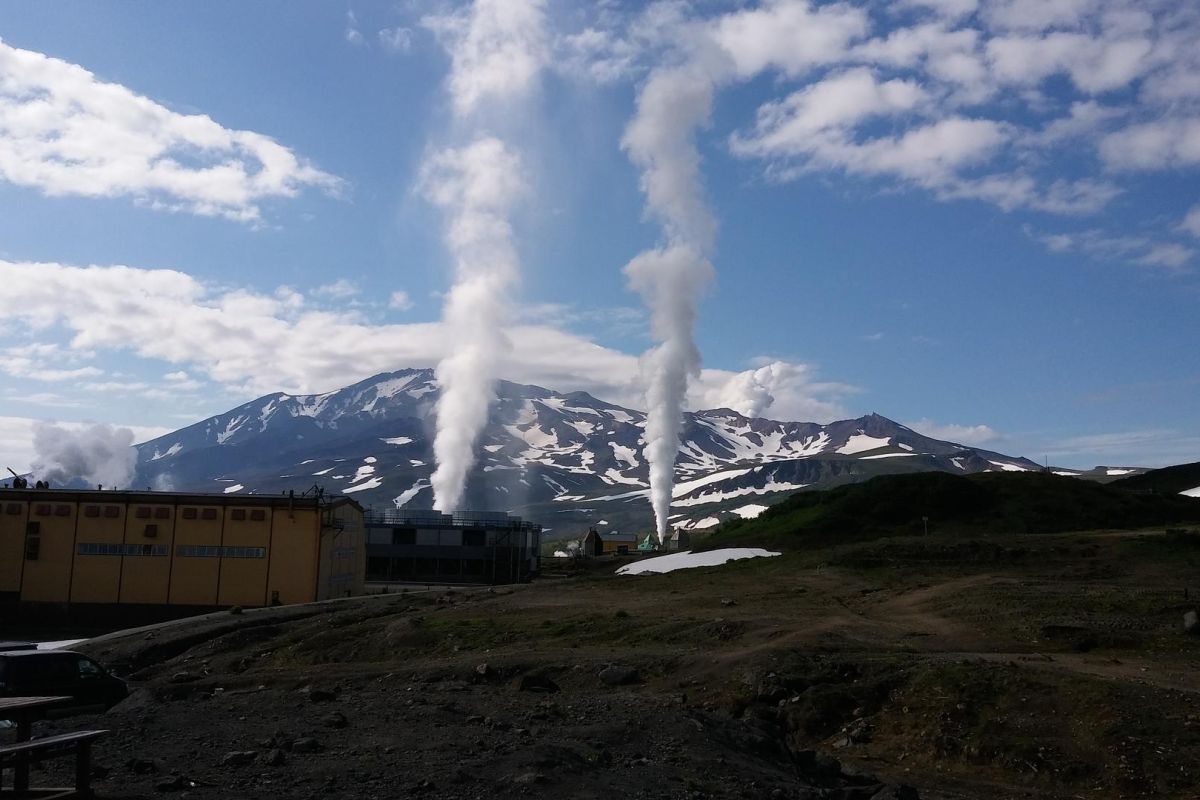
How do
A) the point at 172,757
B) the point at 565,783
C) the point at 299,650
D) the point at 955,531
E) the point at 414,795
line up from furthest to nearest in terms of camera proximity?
the point at 955,531 → the point at 299,650 → the point at 172,757 → the point at 565,783 → the point at 414,795

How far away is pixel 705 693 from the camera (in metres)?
24.4

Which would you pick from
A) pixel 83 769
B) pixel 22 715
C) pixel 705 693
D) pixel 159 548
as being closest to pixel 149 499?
pixel 159 548

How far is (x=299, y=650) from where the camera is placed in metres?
34.1

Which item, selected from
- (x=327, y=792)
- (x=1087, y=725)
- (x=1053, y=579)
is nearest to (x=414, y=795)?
(x=327, y=792)

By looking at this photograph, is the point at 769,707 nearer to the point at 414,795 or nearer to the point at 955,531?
the point at 414,795

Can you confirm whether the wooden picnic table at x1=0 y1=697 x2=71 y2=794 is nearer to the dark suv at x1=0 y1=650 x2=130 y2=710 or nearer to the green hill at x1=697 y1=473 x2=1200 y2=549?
the dark suv at x1=0 y1=650 x2=130 y2=710

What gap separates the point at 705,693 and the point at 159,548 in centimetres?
4058

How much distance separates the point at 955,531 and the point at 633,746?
173ft

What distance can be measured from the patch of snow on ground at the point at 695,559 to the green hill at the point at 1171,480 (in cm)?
9329

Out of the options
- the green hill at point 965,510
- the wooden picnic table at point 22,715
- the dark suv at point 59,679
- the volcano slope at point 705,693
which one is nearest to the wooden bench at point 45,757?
the wooden picnic table at point 22,715

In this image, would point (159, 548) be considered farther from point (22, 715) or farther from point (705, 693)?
point (22, 715)

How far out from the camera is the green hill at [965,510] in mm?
64500

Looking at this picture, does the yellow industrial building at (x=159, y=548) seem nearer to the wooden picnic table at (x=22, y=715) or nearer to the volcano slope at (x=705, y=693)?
the volcano slope at (x=705, y=693)

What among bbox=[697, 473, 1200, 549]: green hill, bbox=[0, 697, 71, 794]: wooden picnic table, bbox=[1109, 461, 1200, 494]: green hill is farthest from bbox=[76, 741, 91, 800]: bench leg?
bbox=[1109, 461, 1200, 494]: green hill
